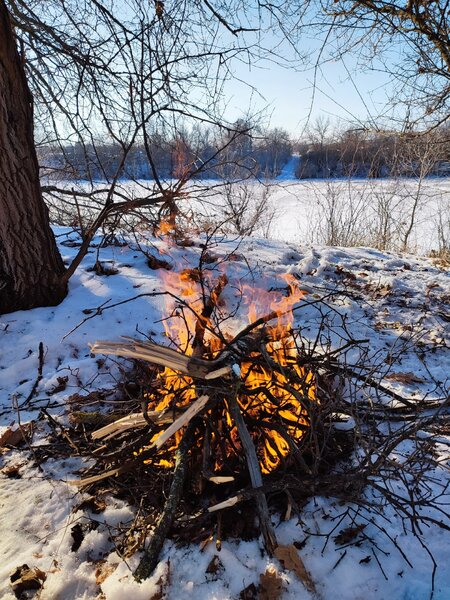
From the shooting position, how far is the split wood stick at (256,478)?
1.50 metres

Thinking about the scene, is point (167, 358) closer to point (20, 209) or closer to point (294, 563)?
point (294, 563)

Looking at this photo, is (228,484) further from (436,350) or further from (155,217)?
(155,217)

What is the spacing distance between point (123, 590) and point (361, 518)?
1007mm

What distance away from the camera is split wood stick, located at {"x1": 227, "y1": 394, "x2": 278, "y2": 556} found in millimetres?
1497

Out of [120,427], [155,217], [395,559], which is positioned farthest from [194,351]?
[155,217]

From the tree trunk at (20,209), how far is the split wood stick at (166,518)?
2.50 meters

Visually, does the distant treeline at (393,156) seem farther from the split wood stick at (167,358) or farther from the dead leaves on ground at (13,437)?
the dead leaves on ground at (13,437)

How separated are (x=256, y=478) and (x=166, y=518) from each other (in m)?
0.40

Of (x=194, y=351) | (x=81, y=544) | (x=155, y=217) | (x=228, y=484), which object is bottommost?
(x=81, y=544)

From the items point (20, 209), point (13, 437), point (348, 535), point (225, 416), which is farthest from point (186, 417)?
point (20, 209)

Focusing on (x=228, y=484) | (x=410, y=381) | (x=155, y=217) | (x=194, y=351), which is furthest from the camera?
(x=155, y=217)

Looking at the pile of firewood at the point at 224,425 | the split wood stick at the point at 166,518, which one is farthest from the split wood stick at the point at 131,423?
the split wood stick at the point at 166,518

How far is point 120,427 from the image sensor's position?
1840mm

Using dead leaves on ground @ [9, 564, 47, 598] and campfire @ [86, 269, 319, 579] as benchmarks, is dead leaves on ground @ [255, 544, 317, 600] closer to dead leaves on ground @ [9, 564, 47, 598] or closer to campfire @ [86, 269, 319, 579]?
campfire @ [86, 269, 319, 579]
